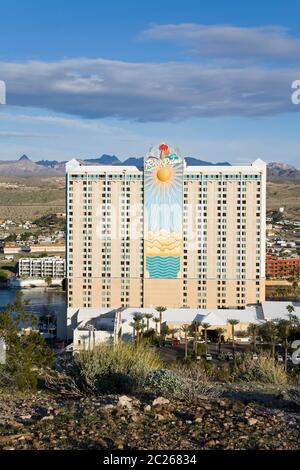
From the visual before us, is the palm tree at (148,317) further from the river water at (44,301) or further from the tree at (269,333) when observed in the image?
the tree at (269,333)

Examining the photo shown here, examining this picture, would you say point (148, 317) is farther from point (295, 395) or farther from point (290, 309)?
point (295, 395)

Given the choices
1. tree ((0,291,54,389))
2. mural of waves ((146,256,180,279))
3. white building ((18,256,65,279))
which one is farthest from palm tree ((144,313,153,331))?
white building ((18,256,65,279))

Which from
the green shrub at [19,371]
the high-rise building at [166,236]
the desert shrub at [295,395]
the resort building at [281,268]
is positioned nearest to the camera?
the desert shrub at [295,395]

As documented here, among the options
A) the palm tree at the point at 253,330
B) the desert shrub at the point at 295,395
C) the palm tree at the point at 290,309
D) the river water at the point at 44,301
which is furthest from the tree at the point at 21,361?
the river water at the point at 44,301

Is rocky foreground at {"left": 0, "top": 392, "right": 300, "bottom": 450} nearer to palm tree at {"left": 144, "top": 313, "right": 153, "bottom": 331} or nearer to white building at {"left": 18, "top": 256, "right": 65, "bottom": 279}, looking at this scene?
palm tree at {"left": 144, "top": 313, "right": 153, "bottom": 331}

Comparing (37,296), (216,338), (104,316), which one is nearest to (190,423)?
(216,338)

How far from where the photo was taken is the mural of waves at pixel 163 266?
43719mm

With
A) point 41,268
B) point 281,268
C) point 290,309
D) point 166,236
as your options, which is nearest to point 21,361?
point 290,309

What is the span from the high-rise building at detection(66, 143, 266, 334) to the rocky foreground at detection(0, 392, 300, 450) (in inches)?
1320

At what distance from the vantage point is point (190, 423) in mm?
8516

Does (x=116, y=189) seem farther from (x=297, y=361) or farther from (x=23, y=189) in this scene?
(x=23, y=189)

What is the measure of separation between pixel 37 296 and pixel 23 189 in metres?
114

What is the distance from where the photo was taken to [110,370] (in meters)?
11.3

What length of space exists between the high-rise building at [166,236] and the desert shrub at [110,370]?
104 feet
